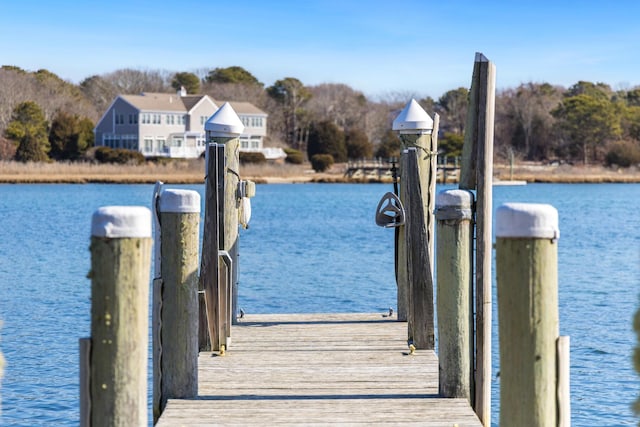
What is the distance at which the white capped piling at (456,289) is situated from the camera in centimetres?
743

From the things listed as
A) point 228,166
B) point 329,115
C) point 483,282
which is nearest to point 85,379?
point 483,282

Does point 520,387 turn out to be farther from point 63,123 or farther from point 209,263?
point 63,123

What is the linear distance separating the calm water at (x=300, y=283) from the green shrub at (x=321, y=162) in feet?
90.4

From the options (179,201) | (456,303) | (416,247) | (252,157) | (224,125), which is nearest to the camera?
(179,201)

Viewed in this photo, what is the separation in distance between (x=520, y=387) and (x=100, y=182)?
7023 centimetres

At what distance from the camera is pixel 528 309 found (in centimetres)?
538

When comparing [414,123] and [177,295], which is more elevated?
[414,123]

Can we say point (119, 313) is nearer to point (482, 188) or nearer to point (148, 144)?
point (482, 188)

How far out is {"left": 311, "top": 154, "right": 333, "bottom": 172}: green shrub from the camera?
8425cm

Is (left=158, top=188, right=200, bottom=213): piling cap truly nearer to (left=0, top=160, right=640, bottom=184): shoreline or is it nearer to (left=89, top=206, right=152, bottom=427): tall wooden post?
(left=89, top=206, right=152, bottom=427): tall wooden post

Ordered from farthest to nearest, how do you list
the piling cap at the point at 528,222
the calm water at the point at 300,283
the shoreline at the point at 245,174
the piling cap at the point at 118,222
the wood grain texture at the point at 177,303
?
the shoreline at the point at 245,174 → the calm water at the point at 300,283 → the wood grain texture at the point at 177,303 → the piling cap at the point at 528,222 → the piling cap at the point at 118,222

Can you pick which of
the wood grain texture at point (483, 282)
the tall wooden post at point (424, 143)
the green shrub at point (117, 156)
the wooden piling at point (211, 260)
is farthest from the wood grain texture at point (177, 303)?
the green shrub at point (117, 156)

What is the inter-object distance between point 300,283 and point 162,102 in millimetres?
70585

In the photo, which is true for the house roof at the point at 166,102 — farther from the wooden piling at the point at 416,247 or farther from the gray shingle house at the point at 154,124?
the wooden piling at the point at 416,247
